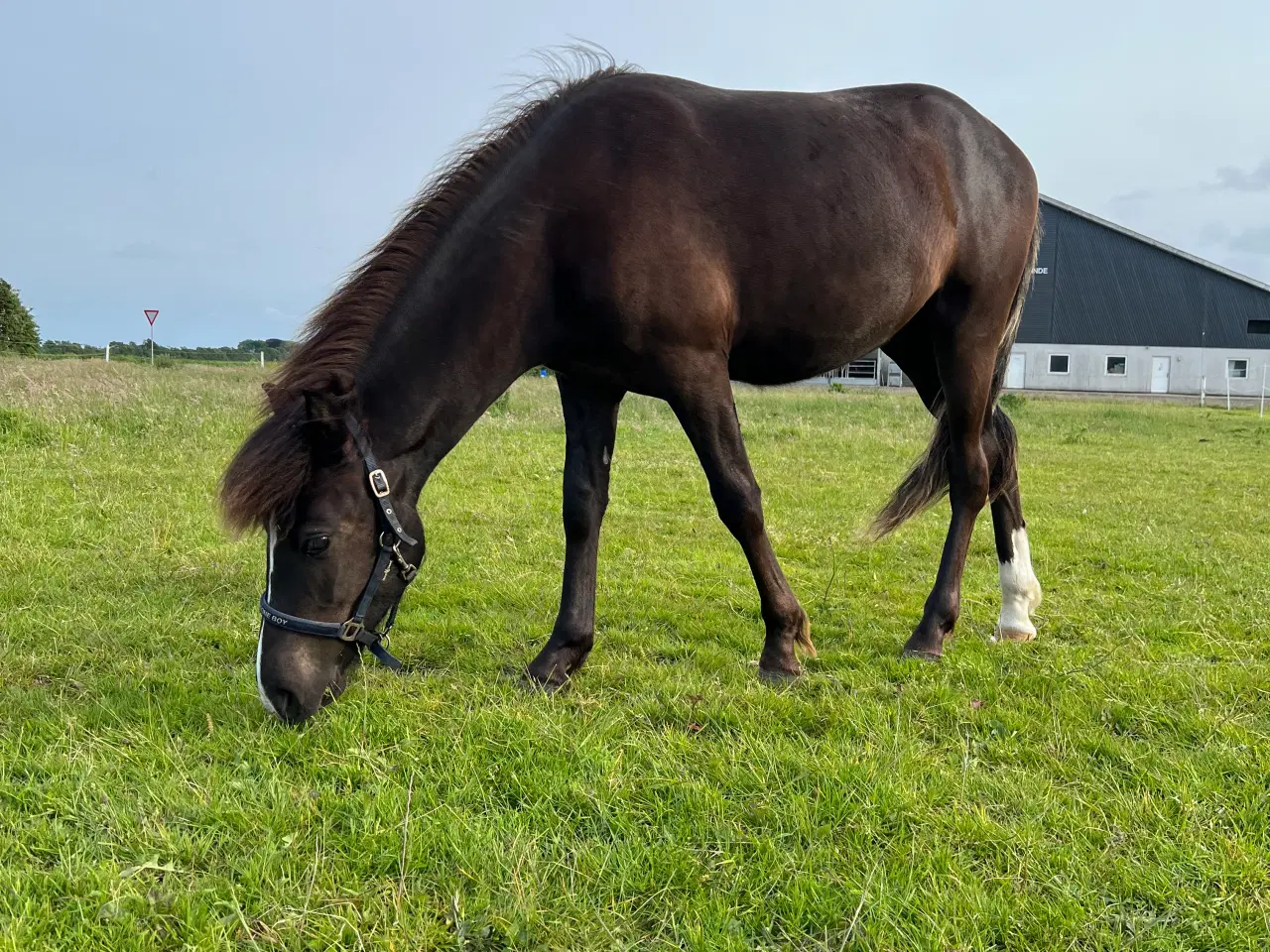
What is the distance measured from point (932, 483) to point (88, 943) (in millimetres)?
4207

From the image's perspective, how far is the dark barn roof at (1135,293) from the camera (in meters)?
36.0

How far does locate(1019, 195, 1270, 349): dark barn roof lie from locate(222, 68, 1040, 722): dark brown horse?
120ft

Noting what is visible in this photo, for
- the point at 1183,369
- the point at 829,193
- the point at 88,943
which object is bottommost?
the point at 88,943

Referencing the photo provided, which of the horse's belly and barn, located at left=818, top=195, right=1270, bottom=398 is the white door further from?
the horse's belly

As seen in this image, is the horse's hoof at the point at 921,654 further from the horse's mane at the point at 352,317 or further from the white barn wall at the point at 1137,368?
the white barn wall at the point at 1137,368

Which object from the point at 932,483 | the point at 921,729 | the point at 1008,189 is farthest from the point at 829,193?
the point at 921,729

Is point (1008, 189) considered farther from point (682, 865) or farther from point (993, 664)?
point (682, 865)

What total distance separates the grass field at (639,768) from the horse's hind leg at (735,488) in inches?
8.5

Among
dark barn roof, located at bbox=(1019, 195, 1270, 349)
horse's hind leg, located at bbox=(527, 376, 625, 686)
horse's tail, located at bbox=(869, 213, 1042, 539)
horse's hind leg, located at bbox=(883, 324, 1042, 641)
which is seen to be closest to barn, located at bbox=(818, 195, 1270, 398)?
dark barn roof, located at bbox=(1019, 195, 1270, 349)

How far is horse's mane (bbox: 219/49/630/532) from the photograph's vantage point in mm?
2615

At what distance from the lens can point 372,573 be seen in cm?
284

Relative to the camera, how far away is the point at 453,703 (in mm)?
2967

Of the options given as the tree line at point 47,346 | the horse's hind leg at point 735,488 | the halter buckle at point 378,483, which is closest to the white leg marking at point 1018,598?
the horse's hind leg at point 735,488

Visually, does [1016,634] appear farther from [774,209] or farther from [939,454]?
[774,209]
